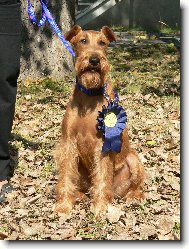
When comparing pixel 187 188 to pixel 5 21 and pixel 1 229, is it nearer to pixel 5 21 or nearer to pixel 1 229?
pixel 1 229

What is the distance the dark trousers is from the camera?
201 inches

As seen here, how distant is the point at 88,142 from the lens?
5008 mm

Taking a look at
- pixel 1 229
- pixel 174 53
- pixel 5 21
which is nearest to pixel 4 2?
pixel 5 21

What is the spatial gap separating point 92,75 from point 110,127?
50cm

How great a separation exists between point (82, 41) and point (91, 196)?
144 cm

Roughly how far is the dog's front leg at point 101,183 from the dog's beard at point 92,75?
622mm

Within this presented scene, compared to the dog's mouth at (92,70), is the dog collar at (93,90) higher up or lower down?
lower down

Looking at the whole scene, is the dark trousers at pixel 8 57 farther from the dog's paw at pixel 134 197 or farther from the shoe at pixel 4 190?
the dog's paw at pixel 134 197

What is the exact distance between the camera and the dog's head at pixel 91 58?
4.75 m

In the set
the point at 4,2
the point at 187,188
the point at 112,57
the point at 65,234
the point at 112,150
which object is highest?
the point at 112,57

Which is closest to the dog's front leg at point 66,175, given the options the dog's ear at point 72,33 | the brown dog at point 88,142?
the brown dog at point 88,142

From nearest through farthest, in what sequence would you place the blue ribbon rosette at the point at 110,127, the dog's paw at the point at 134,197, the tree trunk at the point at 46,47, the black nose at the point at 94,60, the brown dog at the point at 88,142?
the black nose at the point at 94,60
the brown dog at the point at 88,142
the blue ribbon rosette at the point at 110,127
the dog's paw at the point at 134,197
the tree trunk at the point at 46,47

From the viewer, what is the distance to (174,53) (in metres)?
12.7

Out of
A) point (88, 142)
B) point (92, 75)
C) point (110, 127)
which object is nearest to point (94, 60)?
point (92, 75)
